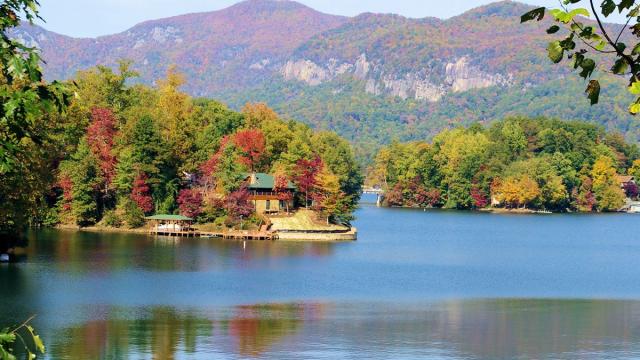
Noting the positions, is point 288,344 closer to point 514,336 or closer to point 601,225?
point 514,336

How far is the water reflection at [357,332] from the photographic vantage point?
113ft

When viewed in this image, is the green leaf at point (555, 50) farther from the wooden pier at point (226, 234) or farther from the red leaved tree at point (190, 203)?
the red leaved tree at point (190, 203)

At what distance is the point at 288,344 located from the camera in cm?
3584

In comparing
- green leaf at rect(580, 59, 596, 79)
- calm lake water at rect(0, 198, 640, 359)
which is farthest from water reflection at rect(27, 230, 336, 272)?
green leaf at rect(580, 59, 596, 79)

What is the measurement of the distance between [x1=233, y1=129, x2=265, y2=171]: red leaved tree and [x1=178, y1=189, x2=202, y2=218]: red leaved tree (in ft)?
27.6

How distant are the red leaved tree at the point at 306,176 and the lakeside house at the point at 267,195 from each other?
91cm

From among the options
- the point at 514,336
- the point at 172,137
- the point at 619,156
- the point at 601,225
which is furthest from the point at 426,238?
the point at 619,156

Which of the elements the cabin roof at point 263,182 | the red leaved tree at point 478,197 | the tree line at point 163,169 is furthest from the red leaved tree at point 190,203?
the red leaved tree at point 478,197

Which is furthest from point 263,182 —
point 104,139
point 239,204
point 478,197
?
point 478,197

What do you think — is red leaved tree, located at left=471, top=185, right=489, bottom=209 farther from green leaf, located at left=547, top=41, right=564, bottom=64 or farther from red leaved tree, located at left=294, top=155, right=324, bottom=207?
green leaf, located at left=547, top=41, right=564, bottom=64

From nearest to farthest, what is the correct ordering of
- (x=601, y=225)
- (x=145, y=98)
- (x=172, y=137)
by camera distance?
(x=172, y=137) → (x=145, y=98) → (x=601, y=225)

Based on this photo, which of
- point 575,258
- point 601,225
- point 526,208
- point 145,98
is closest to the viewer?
point 575,258

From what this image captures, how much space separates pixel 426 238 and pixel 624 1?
82794 mm

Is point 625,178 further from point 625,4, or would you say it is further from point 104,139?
point 625,4
